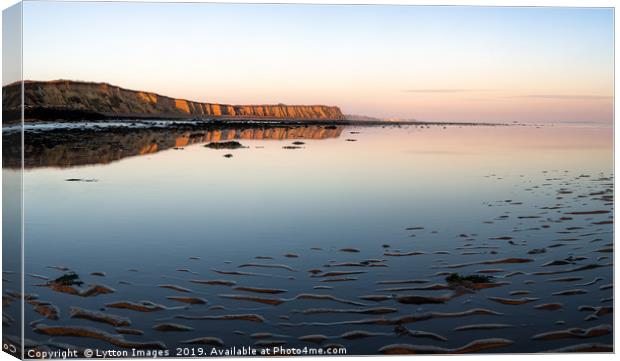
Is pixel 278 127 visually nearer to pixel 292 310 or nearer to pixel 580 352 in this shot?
pixel 292 310

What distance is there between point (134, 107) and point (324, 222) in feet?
11.8

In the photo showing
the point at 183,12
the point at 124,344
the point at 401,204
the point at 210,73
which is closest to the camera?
the point at 124,344

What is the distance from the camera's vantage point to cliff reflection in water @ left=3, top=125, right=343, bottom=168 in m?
11.9

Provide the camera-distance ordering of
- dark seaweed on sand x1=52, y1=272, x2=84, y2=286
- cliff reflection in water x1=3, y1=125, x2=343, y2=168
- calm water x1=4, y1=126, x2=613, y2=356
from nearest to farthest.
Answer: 1. calm water x1=4, y1=126, x2=613, y2=356
2. dark seaweed on sand x1=52, y1=272, x2=84, y2=286
3. cliff reflection in water x1=3, y1=125, x2=343, y2=168

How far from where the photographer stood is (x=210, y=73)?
12.7 meters

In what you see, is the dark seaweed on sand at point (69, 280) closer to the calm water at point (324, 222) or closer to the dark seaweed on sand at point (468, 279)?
the calm water at point (324, 222)

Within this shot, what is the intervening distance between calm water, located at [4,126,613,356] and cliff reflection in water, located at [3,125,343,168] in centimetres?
4

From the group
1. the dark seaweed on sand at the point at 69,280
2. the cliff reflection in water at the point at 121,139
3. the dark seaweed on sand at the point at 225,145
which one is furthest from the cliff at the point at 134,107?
the dark seaweed on sand at the point at 69,280

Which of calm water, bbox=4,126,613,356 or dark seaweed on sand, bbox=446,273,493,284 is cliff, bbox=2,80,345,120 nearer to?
calm water, bbox=4,126,613,356

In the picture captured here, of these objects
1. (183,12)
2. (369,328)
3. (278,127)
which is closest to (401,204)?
(278,127)

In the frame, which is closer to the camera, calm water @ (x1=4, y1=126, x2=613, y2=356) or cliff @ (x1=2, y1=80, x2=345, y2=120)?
calm water @ (x1=4, y1=126, x2=613, y2=356)

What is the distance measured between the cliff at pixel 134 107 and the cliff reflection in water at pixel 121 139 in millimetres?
274

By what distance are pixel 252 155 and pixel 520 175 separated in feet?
16.0

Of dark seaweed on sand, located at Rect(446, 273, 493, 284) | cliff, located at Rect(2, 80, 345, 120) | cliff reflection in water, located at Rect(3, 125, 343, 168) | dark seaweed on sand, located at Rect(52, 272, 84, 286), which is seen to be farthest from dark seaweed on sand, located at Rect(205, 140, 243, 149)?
dark seaweed on sand, located at Rect(446, 273, 493, 284)
